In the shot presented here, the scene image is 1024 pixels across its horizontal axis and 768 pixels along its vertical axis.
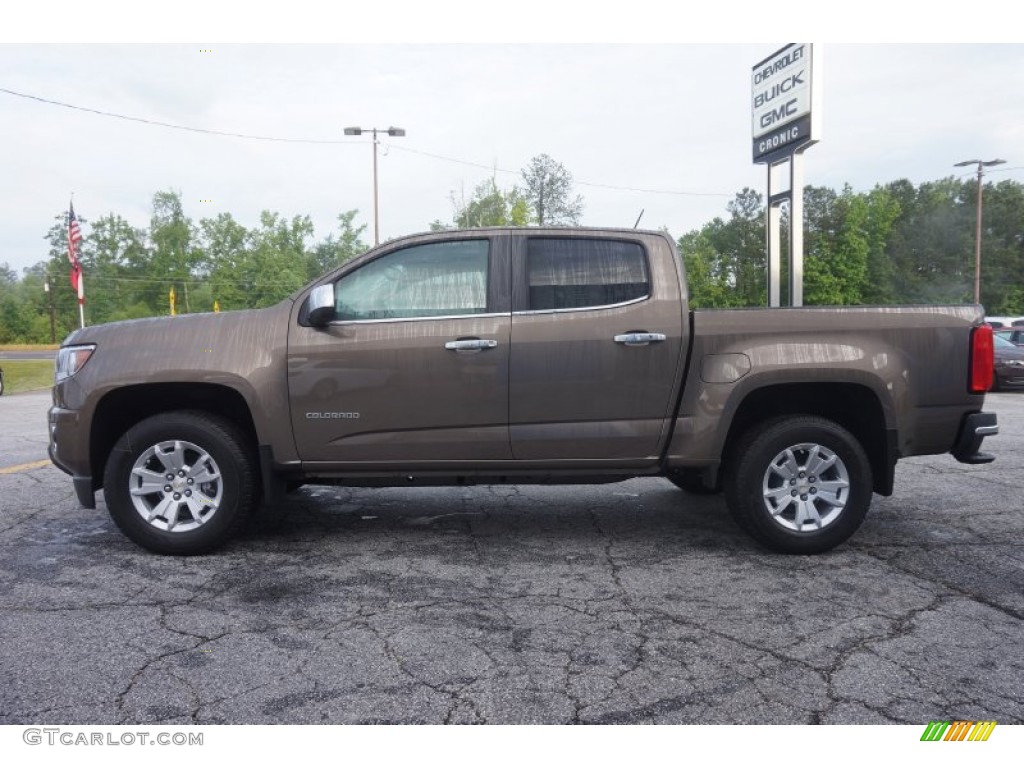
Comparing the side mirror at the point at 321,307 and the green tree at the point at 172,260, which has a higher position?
the green tree at the point at 172,260

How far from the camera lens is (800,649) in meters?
3.08

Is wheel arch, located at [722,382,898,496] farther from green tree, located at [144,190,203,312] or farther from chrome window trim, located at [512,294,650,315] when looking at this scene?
green tree, located at [144,190,203,312]

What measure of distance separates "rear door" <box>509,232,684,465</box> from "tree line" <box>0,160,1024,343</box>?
147ft

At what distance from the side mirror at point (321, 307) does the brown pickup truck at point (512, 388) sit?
14 millimetres

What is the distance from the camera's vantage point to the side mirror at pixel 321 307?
14.1 feet

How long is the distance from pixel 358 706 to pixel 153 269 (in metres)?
77.3

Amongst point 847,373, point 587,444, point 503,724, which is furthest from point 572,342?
point 503,724

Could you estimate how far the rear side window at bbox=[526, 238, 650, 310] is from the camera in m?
4.44

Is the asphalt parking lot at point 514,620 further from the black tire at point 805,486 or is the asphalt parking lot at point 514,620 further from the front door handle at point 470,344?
the front door handle at point 470,344

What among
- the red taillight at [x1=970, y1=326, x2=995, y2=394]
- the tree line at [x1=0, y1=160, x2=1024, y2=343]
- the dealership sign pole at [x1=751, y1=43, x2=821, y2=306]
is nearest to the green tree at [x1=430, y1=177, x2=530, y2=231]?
the tree line at [x1=0, y1=160, x2=1024, y2=343]

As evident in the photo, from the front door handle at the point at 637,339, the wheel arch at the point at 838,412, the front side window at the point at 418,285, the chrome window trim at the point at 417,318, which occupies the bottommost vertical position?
the wheel arch at the point at 838,412

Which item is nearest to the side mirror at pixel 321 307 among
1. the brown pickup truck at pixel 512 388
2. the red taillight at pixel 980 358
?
the brown pickup truck at pixel 512 388

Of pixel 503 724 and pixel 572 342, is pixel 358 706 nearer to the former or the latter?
pixel 503 724

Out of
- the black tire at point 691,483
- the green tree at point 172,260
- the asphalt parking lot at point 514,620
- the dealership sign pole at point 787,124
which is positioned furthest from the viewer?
the green tree at point 172,260
